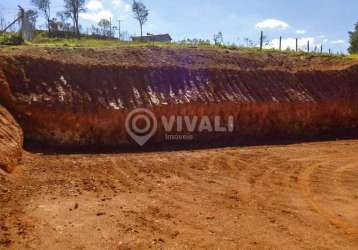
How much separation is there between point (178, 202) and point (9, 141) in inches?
175

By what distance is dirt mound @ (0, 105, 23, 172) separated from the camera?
828 cm

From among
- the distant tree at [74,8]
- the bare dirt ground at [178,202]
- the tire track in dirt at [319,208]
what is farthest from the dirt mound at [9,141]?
the distant tree at [74,8]

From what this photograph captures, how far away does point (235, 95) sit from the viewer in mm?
14453

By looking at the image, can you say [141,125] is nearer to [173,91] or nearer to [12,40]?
[173,91]

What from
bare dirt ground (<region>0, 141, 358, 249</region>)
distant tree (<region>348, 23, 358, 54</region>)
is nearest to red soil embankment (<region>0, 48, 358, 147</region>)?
bare dirt ground (<region>0, 141, 358, 249</region>)

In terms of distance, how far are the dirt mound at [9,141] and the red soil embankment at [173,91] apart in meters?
0.88

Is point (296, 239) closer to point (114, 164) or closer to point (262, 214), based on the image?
point (262, 214)

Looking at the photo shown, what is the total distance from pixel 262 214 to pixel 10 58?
8.93m

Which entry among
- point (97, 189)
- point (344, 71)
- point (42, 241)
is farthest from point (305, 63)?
point (42, 241)

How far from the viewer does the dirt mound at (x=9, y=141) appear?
27.2 ft

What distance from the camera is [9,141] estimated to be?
359 inches

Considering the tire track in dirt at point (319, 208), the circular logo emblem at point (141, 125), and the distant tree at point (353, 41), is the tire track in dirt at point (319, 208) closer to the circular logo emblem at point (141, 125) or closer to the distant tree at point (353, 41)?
the circular logo emblem at point (141, 125)

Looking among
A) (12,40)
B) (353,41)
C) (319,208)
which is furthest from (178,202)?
(353,41)

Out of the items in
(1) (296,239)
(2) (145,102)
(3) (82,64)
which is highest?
(3) (82,64)
